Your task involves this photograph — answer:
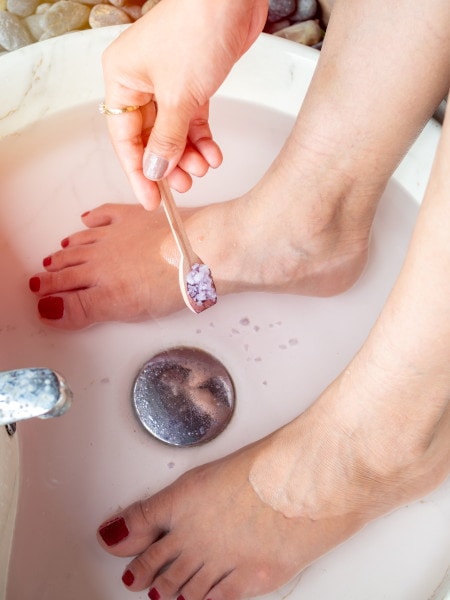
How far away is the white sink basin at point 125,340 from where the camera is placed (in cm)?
82

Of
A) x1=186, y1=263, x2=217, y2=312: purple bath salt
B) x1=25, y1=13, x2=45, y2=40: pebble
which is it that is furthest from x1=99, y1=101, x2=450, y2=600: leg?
x1=25, y1=13, x2=45, y2=40: pebble

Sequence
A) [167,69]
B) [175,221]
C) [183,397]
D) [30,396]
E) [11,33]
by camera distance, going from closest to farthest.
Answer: [30,396]
[167,69]
[175,221]
[183,397]
[11,33]

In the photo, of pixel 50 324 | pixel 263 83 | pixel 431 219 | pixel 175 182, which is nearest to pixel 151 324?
pixel 50 324

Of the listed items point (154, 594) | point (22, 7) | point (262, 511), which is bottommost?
point (154, 594)

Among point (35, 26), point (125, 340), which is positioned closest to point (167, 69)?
point (125, 340)

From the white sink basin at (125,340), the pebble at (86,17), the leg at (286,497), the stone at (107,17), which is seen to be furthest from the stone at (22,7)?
the leg at (286,497)

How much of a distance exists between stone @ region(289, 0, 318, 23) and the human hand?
526 mm

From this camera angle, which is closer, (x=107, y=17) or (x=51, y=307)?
(x=51, y=307)

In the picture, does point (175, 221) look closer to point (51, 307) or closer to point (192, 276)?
point (192, 276)

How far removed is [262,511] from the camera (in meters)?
0.80

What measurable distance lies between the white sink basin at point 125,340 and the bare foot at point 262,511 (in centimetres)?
4

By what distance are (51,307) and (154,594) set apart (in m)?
0.38

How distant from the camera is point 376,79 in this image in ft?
2.29

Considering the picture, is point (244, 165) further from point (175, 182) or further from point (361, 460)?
point (361, 460)
